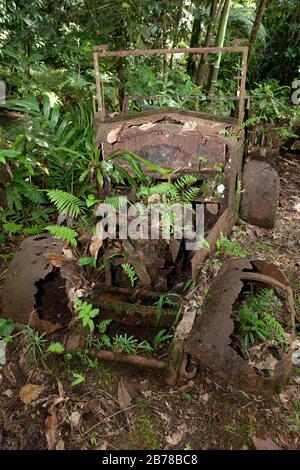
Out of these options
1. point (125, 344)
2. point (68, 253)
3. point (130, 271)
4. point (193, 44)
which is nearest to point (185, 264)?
point (130, 271)

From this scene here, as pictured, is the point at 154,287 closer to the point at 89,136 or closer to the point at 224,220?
the point at 224,220

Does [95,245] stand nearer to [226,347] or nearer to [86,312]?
[86,312]

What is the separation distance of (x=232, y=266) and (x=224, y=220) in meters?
0.77

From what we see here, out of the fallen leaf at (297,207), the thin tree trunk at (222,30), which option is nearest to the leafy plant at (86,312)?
the fallen leaf at (297,207)

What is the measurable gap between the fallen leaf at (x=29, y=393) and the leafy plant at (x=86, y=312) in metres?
0.46

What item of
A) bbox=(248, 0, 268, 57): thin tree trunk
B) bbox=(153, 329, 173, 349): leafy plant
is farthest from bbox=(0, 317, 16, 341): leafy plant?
bbox=(248, 0, 268, 57): thin tree trunk

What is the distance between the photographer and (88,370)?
2.42 m

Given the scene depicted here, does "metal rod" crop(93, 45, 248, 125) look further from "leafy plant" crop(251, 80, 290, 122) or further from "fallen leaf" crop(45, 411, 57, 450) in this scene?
"leafy plant" crop(251, 80, 290, 122)

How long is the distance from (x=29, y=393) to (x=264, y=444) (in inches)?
53.7

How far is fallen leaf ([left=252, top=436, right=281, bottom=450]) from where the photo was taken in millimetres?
2045

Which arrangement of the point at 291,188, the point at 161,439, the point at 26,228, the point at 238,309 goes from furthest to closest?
the point at 291,188 < the point at 26,228 < the point at 238,309 < the point at 161,439

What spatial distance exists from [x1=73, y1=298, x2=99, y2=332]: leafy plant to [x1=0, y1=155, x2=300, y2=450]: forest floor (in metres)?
0.28

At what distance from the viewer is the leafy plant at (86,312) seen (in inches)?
95.2

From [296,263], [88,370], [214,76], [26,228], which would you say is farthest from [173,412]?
[214,76]
